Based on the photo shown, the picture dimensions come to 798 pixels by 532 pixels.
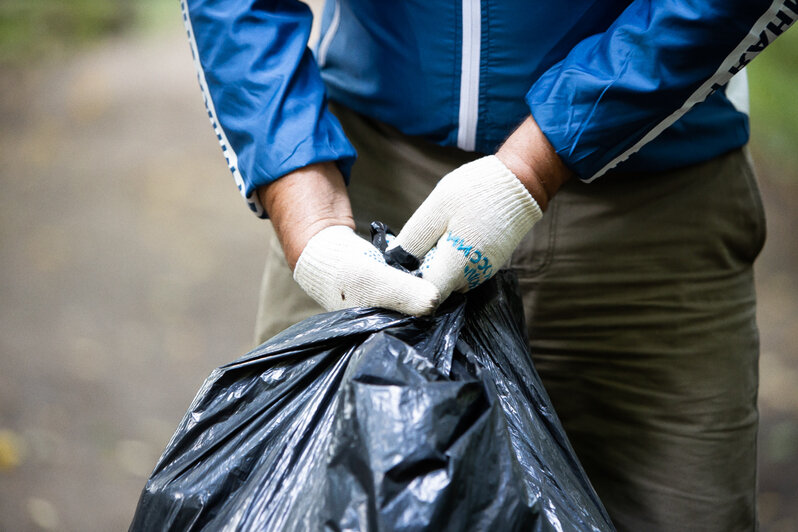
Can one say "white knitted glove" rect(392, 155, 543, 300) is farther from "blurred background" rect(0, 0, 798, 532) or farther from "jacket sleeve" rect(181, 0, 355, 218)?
"blurred background" rect(0, 0, 798, 532)

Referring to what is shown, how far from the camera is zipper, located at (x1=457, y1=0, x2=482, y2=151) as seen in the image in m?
1.08

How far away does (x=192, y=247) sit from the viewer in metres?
3.84

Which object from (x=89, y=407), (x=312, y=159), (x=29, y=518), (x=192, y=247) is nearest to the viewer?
(x=312, y=159)

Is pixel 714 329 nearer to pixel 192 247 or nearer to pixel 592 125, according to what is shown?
pixel 592 125

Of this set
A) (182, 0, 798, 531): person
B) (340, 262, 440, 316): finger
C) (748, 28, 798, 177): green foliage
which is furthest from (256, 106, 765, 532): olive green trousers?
(748, 28, 798, 177): green foliage

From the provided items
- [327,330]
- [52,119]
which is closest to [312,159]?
[327,330]

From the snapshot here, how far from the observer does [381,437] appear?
75 cm

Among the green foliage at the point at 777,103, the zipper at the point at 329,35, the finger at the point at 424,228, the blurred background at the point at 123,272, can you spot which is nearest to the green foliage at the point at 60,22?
the blurred background at the point at 123,272

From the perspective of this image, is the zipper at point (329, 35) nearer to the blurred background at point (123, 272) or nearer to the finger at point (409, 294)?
the finger at point (409, 294)

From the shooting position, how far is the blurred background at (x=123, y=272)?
2.61 m

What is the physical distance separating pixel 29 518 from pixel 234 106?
1.88 metres

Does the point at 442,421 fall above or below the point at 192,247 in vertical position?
above

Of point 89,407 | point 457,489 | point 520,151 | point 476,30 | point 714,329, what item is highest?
point 476,30

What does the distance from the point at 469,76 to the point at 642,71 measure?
0.88 ft
